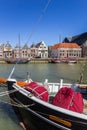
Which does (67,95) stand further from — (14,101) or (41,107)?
(14,101)

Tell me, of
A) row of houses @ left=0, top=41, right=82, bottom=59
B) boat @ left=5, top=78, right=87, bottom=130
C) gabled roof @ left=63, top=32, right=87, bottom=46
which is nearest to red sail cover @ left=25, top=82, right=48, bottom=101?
boat @ left=5, top=78, right=87, bottom=130

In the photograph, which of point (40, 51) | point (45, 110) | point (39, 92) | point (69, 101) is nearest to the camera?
point (69, 101)

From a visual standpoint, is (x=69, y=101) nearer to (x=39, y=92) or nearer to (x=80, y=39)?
(x=39, y=92)

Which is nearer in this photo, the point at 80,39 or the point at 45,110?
the point at 45,110

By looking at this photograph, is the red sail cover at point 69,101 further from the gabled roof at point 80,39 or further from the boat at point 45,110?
the gabled roof at point 80,39

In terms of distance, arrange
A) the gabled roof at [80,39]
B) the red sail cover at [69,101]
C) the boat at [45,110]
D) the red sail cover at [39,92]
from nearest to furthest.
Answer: the boat at [45,110] → the red sail cover at [69,101] → the red sail cover at [39,92] → the gabled roof at [80,39]

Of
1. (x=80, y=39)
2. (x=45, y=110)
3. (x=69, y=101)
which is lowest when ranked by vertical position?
(x=45, y=110)

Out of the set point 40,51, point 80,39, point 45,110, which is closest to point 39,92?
point 45,110

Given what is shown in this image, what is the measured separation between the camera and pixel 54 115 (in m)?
6.61

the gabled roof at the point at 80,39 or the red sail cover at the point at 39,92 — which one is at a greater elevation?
the gabled roof at the point at 80,39

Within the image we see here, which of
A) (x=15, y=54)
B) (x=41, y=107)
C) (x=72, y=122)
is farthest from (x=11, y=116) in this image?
(x=15, y=54)

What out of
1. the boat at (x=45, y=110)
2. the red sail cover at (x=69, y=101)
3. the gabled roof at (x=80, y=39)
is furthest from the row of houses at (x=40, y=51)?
the red sail cover at (x=69, y=101)

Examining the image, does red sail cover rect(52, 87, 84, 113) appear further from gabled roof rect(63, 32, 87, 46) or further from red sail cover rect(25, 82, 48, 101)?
gabled roof rect(63, 32, 87, 46)

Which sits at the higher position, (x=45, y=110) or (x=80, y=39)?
(x=80, y=39)
